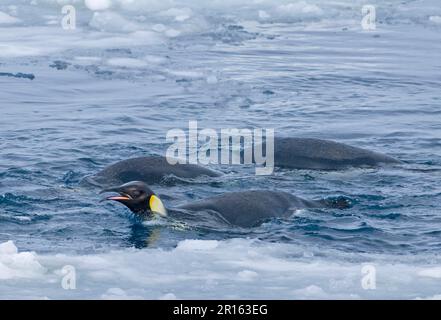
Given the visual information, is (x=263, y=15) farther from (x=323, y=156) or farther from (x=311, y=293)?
(x=311, y=293)

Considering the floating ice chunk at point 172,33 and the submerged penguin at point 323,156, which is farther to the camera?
the floating ice chunk at point 172,33

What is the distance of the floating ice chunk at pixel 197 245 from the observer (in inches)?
342

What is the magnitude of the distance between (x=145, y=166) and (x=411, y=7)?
40.9 feet

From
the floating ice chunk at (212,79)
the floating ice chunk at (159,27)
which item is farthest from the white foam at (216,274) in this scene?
the floating ice chunk at (159,27)

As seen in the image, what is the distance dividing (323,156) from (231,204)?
7.73 feet

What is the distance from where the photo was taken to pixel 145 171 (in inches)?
429

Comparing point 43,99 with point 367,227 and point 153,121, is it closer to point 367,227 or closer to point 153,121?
point 153,121

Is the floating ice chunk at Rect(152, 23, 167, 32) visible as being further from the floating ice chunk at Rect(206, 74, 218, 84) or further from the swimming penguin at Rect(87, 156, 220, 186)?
the swimming penguin at Rect(87, 156, 220, 186)

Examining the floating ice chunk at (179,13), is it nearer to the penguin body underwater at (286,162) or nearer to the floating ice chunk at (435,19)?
the floating ice chunk at (435,19)

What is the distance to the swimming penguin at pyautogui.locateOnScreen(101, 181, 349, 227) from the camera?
9.31 metres

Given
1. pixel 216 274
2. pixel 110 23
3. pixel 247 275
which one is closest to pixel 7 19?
pixel 110 23

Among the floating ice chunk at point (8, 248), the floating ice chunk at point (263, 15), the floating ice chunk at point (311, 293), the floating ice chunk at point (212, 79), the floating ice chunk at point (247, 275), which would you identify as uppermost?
the floating ice chunk at point (263, 15)

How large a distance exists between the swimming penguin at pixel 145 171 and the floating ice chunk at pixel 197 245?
2.10 m

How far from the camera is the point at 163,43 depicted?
18453 mm
